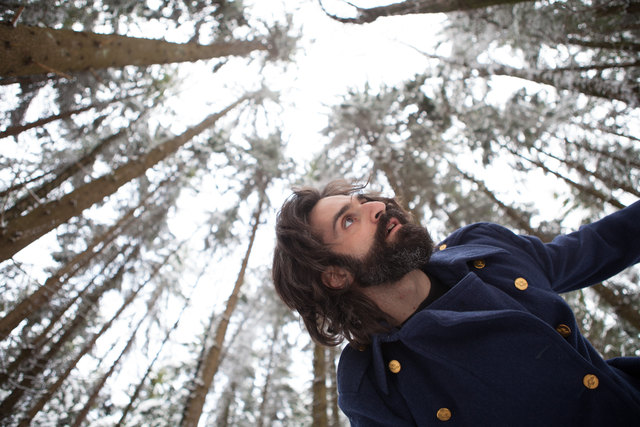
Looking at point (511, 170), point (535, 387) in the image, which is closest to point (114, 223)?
point (535, 387)

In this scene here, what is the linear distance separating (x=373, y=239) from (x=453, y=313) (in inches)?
32.8

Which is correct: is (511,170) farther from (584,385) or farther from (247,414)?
(247,414)

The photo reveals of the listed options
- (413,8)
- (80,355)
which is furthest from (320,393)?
(413,8)

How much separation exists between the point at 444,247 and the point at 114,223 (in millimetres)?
9901

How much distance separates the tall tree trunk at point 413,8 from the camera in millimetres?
4484

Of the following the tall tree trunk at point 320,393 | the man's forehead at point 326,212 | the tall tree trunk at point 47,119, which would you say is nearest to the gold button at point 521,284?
the man's forehead at point 326,212

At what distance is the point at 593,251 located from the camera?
2441 millimetres

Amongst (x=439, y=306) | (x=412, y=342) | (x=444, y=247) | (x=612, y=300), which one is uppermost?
(x=612, y=300)

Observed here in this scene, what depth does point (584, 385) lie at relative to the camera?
67.1 inches

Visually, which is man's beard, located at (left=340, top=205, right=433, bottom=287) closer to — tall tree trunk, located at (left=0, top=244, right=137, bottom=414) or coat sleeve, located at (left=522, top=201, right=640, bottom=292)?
coat sleeve, located at (left=522, top=201, right=640, bottom=292)

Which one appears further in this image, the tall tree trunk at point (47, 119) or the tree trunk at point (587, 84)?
the tall tree trunk at point (47, 119)

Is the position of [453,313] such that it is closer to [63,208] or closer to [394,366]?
[394,366]

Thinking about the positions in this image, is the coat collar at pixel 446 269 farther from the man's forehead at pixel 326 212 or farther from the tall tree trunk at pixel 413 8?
the tall tree trunk at pixel 413 8

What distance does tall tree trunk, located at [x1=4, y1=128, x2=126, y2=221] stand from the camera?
5575 mm
